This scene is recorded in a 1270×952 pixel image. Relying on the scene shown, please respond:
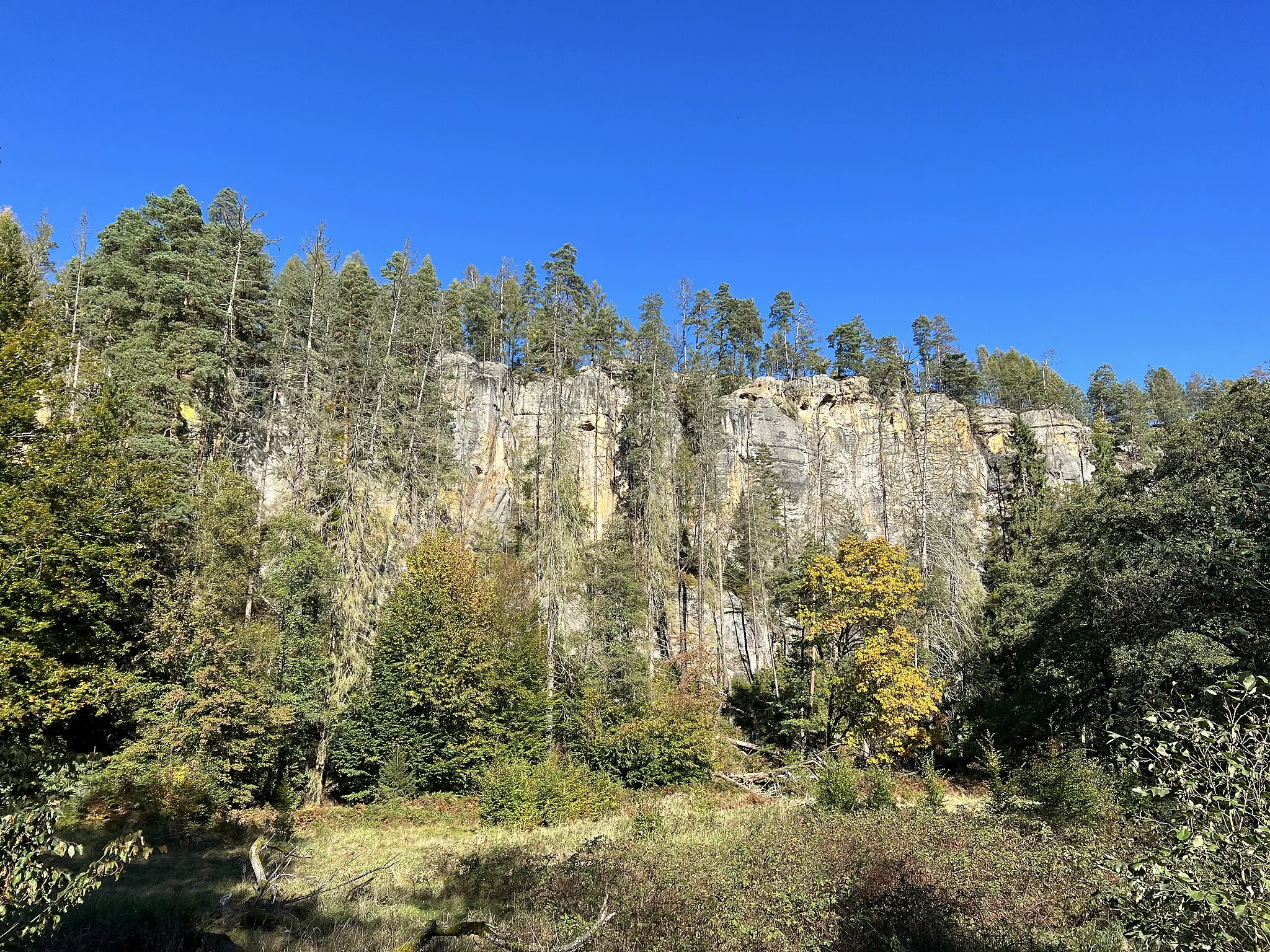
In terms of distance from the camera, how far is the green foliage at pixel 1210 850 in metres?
3.03

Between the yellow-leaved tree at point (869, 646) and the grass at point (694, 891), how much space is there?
795 cm

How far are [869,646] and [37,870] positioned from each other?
2420 cm

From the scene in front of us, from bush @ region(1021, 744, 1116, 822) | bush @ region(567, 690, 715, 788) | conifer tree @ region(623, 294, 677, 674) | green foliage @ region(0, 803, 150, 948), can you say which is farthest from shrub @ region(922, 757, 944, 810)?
green foliage @ region(0, 803, 150, 948)

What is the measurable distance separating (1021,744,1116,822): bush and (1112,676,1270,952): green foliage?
Result: 13.2m

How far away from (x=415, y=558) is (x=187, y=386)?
13.3 meters

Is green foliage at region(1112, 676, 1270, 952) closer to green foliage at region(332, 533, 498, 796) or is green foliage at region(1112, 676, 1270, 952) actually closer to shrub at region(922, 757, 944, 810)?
shrub at region(922, 757, 944, 810)

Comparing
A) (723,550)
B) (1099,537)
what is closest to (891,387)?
(723,550)

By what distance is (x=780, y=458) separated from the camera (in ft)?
158

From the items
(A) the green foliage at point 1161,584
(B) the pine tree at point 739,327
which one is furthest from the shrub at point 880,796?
(B) the pine tree at point 739,327

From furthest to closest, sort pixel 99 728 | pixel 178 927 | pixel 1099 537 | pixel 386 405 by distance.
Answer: pixel 386 405 → pixel 1099 537 → pixel 99 728 → pixel 178 927

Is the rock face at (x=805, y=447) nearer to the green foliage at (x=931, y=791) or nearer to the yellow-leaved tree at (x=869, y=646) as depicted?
the yellow-leaved tree at (x=869, y=646)

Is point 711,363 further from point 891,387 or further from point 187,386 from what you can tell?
point 187,386

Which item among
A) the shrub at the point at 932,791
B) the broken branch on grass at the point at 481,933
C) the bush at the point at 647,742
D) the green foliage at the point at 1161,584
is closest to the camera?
the broken branch on grass at the point at 481,933

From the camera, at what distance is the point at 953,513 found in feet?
135
